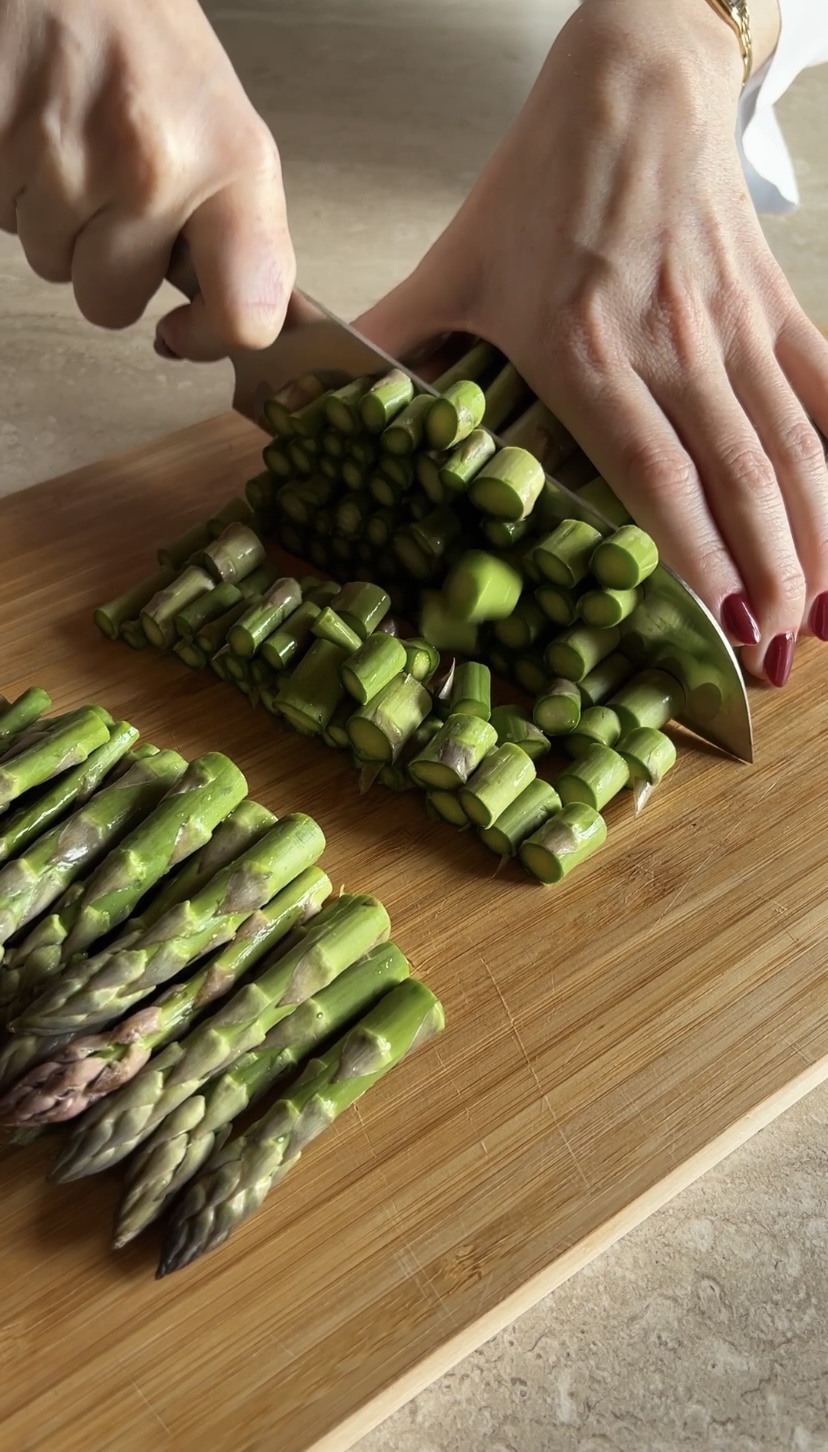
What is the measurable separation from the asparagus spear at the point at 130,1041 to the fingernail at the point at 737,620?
99 cm

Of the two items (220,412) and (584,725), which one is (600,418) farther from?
(220,412)

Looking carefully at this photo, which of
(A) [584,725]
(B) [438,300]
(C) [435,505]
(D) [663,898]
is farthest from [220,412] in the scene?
(D) [663,898]

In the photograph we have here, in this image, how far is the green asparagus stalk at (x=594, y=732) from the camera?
2396 millimetres

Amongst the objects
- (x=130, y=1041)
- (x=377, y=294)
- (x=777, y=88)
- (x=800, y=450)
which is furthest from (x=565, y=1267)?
(x=777, y=88)

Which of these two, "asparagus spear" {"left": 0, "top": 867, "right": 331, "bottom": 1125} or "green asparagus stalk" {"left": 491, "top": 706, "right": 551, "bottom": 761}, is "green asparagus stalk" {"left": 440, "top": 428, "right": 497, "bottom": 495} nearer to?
"green asparagus stalk" {"left": 491, "top": 706, "right": 551, "bottom": 761}

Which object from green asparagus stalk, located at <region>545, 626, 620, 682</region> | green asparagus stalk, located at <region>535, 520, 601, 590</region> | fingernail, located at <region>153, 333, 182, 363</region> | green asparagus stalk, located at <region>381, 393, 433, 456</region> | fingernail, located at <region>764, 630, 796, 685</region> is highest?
fingernail, located at <region>153, 333, 182, 363</region>

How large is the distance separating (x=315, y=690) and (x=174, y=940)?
0.64 m

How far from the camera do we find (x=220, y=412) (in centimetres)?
345

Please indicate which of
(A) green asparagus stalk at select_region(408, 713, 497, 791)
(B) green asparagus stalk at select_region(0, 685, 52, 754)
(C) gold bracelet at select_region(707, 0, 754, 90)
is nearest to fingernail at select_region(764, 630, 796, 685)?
(A) green asparagus stalk at select_region(408, 713, 497, 791)

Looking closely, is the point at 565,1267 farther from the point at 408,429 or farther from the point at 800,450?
the point at 800,450

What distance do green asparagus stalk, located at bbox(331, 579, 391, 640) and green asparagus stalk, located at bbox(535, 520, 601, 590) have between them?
34 centimetres

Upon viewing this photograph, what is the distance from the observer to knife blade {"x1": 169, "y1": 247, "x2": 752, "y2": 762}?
2.38 m

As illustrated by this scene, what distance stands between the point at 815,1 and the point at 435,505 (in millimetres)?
2056

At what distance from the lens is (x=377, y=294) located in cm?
407
